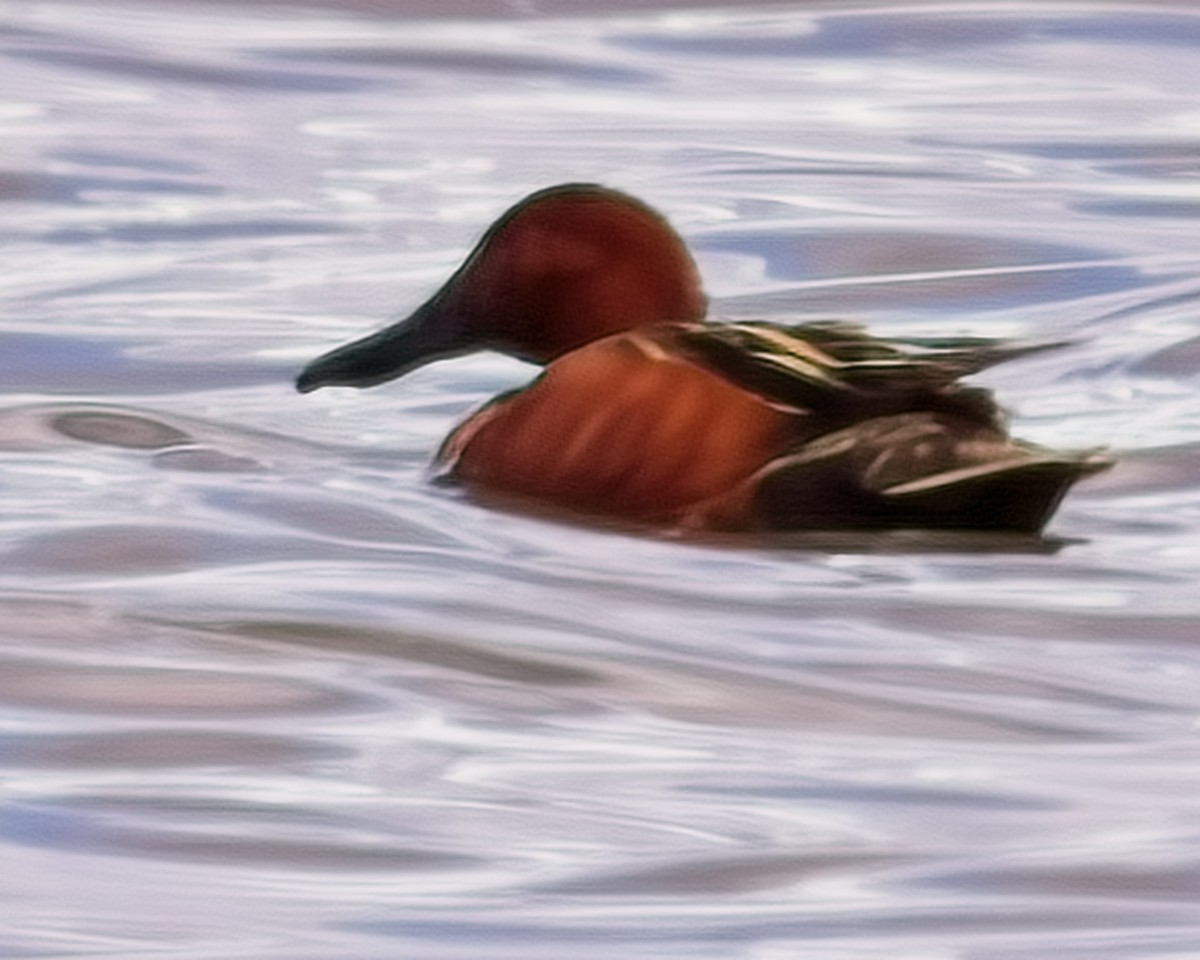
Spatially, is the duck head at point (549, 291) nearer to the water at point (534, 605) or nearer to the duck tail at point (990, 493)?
the water at point (534, 605)

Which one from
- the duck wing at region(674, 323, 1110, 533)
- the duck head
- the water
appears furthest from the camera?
the duck head

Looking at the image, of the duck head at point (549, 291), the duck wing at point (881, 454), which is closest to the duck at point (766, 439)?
the duck wing at point (881, 454)

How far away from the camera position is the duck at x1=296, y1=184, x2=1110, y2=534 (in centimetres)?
429

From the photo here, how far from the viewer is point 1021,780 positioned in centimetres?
341

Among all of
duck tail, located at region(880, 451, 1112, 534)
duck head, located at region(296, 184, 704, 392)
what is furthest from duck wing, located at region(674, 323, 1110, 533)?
duck head, located at region(296, 184, 704, 392)

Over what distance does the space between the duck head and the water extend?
0.13 m

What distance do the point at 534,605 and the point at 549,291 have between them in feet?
2.82

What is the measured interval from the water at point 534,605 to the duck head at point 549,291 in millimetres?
134

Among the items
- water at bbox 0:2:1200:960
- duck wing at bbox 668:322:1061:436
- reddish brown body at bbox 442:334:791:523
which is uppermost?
duck wing at bbox 668:322:1061:436

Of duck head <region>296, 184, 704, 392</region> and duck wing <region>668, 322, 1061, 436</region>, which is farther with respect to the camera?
duck head <region>296, 184, 704, 392</region>

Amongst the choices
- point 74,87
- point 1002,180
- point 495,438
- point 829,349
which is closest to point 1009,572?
point 829,349

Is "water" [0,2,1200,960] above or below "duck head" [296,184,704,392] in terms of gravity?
below

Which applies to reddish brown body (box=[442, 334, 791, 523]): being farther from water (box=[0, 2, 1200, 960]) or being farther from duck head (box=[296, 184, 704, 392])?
duck head (box=[296, 184, 704, 392])

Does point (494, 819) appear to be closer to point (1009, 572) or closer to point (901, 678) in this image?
point (901, 678)
